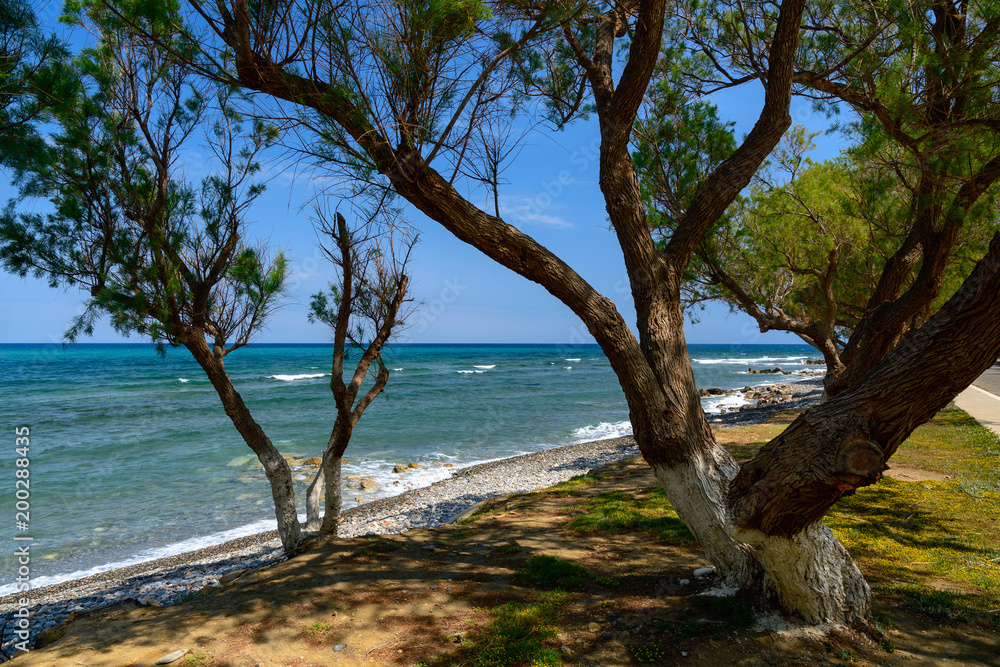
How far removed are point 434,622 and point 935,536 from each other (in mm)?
4755

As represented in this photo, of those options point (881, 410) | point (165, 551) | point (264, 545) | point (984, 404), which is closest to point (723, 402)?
point (984, 404)

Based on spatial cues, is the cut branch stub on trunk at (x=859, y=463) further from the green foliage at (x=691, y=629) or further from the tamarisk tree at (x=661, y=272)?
the green foliage at (x=691, y=629)

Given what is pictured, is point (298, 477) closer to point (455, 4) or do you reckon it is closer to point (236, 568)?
point (236, 568)

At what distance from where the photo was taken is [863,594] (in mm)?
3078

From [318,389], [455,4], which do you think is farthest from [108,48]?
[318,389]

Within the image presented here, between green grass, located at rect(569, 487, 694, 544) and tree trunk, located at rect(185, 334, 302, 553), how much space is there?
3283 millimetres

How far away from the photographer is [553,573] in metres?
4.14

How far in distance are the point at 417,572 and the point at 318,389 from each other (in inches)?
1144

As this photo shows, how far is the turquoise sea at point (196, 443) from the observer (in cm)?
918

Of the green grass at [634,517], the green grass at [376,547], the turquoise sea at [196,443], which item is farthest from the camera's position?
the turquoise sea at [196,443]

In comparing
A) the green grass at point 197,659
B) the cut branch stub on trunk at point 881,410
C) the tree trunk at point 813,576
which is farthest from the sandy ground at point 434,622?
the cut branch stub on trunk at point 881,410

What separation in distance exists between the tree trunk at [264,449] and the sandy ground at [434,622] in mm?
916

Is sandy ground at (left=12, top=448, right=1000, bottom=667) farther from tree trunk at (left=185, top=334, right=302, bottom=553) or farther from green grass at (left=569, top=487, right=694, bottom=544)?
tree trunk at (left=185, top=334, right=302, bottom=553)

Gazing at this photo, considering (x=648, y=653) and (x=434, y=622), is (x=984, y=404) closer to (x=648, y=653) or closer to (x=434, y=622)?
(x=648, y=653)
